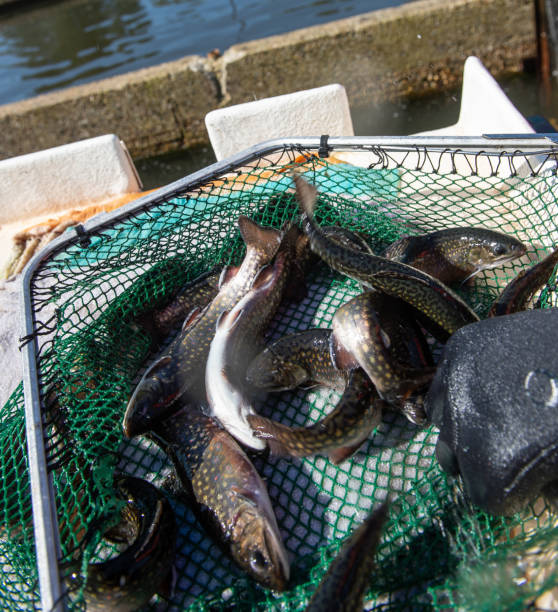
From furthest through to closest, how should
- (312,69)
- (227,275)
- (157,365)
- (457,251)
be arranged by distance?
(312,69), (227,275), (457,251), (157,365)

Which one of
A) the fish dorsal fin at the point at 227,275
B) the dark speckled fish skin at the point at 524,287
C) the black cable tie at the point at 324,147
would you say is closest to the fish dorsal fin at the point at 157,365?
the fish dorsal fin at the point at 227,275

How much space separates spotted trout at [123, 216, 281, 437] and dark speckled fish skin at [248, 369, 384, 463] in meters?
0.68

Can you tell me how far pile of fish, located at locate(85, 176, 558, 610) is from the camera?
254cm

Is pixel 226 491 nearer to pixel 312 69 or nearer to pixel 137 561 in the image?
pixel 137 561

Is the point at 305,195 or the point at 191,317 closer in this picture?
the point at 305,195

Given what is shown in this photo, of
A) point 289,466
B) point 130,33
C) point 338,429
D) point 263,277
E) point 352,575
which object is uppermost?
point 130,33

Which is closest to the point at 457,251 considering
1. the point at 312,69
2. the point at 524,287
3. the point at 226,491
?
the point at 524,287

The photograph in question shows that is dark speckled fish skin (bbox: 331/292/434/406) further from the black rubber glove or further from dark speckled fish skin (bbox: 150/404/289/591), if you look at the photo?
dark speckled fish skin (bbox: 150/404/289/591)

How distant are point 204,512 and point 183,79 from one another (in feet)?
25.8

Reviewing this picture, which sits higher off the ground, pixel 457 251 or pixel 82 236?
pixel 82 236

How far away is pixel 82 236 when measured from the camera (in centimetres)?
347

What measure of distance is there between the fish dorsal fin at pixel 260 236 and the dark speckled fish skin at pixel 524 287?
162cm

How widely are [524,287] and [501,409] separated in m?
1.10

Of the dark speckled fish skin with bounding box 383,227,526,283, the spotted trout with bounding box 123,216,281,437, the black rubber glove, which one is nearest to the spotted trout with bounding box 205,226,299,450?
the spotted trout with bounding box 123,216,281,437
